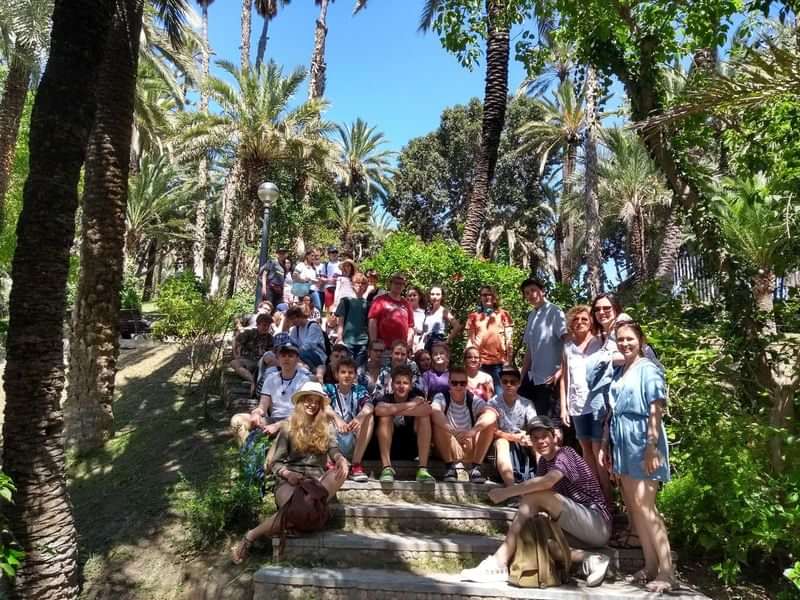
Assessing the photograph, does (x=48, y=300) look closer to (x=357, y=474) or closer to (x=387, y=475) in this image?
(x=357, y=474)

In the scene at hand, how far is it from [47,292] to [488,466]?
455 centimetres

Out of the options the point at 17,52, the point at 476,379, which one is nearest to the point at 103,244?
the point at 476,379

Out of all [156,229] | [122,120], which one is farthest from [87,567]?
[156,229]

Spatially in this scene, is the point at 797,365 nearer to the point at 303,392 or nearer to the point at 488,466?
the point at 488,466

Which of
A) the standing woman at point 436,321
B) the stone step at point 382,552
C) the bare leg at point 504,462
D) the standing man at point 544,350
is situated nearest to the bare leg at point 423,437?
the bare leg at point 504,462

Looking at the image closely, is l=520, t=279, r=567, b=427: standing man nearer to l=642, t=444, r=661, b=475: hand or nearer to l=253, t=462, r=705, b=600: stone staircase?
l=253, t=462, r=705, b=600: stone staircase

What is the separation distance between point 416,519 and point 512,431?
1.36 meters

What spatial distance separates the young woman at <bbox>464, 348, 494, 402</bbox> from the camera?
6492 millimetres

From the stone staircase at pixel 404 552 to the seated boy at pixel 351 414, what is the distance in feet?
1.07

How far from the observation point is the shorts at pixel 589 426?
203 inches

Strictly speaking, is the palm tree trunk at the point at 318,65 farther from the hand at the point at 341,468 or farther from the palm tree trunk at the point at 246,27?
the hand at the point at 341,468

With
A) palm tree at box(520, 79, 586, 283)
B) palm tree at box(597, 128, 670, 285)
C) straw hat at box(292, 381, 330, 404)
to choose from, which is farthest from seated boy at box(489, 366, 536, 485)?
palm tree at box(520, 79, 586, 283)

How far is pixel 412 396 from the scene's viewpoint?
607cm

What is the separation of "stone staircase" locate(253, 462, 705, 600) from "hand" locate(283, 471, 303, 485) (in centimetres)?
45
